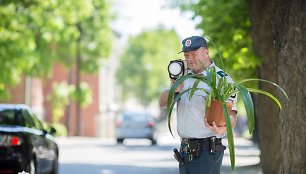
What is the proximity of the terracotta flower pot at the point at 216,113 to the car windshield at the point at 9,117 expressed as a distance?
7.58 m

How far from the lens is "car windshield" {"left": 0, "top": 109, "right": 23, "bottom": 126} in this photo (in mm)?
13195

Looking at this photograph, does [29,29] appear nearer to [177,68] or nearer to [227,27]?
[227,27]

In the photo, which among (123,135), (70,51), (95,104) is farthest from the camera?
(95,104)

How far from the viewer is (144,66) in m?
95.1

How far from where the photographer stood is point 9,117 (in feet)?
43.8

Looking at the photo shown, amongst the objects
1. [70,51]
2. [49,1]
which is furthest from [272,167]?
[70,51]

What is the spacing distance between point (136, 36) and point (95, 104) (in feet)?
77.4

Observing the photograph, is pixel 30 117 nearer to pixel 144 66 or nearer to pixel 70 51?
pixel 70 51

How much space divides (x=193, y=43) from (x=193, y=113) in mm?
522

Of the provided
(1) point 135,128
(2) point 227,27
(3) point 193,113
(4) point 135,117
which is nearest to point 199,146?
(3) point 193,113

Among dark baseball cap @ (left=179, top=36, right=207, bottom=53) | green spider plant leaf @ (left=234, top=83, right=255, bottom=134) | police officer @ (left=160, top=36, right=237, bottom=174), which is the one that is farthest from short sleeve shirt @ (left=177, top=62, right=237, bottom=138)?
green spider plant leaf @ (left=234, top=83, right=255, bottom=134)

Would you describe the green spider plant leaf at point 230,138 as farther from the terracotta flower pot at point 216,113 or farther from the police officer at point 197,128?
the police officer at point 197,128

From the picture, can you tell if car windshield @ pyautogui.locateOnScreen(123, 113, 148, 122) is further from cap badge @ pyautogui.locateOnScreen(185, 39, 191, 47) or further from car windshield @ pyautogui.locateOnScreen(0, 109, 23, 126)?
cap badge @ pyautogui.locateOnScreen(185, 39, 191, 47)

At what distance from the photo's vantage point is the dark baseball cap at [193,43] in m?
6.00
